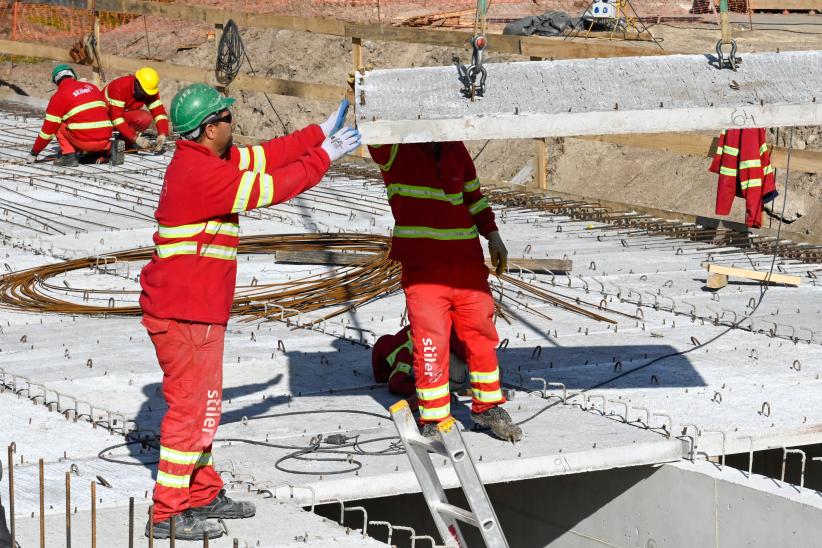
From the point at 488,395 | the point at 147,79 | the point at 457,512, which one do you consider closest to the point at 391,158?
the point at 488,395

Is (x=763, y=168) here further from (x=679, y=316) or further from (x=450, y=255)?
(x=450, y=255)

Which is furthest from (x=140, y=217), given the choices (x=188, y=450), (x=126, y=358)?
(x=188, y=450)

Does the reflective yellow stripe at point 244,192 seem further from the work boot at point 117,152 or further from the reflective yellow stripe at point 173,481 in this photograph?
the work boot at point 117,152

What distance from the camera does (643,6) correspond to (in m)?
28.6

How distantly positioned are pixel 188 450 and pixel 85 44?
47.0 ft

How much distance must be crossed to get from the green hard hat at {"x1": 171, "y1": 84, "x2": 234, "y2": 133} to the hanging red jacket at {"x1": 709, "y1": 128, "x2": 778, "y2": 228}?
747 centimetres

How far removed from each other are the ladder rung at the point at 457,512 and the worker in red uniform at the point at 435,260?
1244 millimetres

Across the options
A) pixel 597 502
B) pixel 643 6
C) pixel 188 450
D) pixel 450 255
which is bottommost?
pixel 597 502

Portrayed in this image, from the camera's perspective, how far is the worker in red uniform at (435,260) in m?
6.67

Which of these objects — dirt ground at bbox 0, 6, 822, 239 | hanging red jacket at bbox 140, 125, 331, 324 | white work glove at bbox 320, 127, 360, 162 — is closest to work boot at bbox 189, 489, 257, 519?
hanging red jacket at bbox 140, 125, 331, 324

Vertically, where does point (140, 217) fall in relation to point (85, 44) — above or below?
below

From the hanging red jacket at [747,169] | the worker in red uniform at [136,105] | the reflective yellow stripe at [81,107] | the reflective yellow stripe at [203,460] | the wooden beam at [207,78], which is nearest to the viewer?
the reflective yellow stripe at [203,460]

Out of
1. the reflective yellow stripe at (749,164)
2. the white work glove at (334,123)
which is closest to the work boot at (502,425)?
the white work glove at (334,123)

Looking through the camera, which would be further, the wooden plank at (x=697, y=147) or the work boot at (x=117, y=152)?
the work boot at (x=117, y=152)
